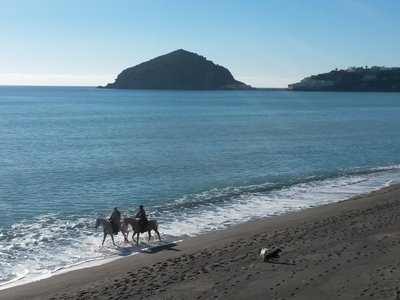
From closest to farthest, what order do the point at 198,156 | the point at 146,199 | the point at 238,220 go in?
1. the point at 238,220
2. the point at 146,199
3. the point at 198,156

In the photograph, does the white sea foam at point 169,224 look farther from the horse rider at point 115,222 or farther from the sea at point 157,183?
the horse rider at point 115,222

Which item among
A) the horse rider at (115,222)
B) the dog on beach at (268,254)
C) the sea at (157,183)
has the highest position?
the dog on beach at (268,254)

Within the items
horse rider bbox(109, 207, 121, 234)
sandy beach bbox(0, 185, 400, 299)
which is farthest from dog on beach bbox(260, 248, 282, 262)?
horse rider bbox(109, 207, 121, 234)

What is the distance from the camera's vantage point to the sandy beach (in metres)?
13.3

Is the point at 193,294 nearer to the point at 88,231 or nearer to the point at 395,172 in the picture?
the point at 88,231

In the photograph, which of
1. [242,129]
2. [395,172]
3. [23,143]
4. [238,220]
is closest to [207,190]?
[238,220]

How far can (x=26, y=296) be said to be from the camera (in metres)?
14.7

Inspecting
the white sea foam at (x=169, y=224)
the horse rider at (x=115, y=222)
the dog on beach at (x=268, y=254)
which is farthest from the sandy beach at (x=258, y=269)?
the horse rider at (x=115, y=222)

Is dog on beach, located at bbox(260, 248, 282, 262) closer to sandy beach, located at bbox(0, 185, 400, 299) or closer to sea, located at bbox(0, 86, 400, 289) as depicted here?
sandy beach, located at bbox(0, 185, 400, 299)

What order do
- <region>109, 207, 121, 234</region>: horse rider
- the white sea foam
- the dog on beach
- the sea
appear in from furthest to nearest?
the sea, <region>109, 207, 121, 234</region>: horse rider, the white sea foam, the dog on beach

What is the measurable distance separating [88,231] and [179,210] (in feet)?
18.1

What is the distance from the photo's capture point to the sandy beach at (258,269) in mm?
13258

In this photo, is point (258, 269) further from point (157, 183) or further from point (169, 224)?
point (157, 183)

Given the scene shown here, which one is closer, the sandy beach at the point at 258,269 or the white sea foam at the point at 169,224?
the sandy beach at the point at 258,269
